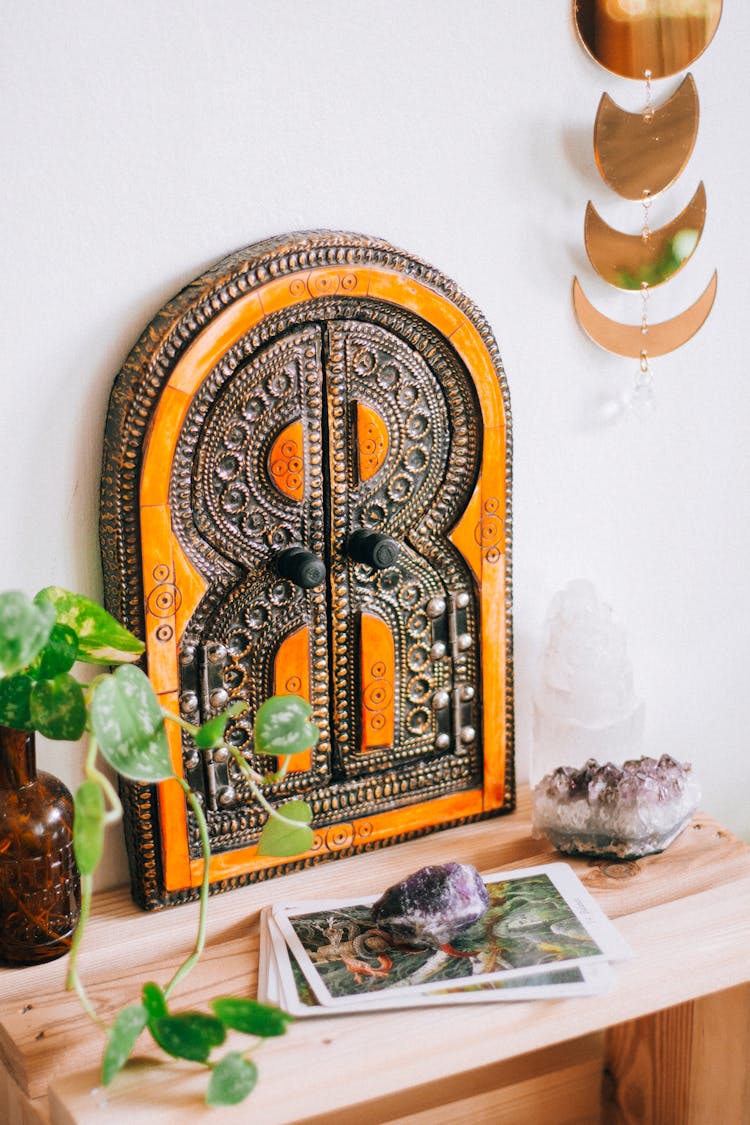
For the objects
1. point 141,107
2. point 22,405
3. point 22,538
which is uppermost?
point 141,107

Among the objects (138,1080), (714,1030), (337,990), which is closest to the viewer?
(138,1080)

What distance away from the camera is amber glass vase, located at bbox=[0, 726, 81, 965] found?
112cm

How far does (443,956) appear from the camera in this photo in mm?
1160

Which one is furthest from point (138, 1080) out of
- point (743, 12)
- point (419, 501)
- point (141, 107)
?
point (743, 12)

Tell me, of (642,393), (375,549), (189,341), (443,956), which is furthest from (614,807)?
(189,341)

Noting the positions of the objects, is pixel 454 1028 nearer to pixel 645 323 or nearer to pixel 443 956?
pixel 443 956

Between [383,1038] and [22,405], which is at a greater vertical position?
[22,405]

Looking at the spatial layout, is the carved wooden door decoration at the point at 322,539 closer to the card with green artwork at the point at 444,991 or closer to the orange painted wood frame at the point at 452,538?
the orange painted wood frame at the point at 452,538

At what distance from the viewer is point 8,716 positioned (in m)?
1.06

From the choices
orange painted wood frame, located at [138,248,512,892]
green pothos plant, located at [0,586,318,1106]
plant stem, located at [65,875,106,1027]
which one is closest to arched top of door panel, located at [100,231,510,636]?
orange painted wood frame, located at [138,248,512,892]

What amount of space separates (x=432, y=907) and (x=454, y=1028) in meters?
0.12

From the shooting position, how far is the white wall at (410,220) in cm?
112

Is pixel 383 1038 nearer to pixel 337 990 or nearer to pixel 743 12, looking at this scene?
pixel 337 990

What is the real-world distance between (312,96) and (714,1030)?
3.33 ft
